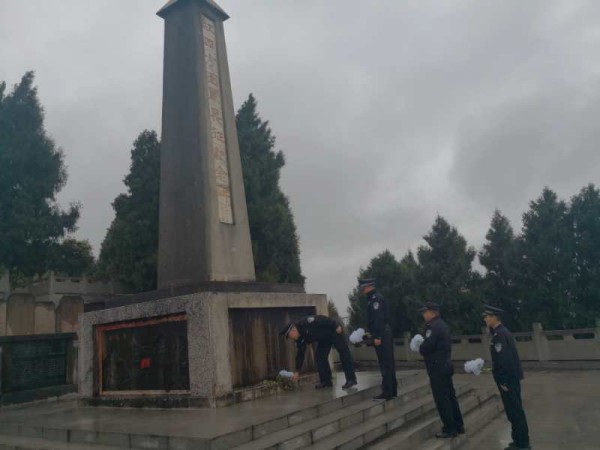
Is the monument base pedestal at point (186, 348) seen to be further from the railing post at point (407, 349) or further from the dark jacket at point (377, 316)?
the railing post at point (407, 349)

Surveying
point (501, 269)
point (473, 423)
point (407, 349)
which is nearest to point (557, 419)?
point (473, 423)

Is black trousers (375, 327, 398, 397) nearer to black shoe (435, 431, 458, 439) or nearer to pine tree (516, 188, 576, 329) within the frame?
black shoe (435, 431, 458, 439)

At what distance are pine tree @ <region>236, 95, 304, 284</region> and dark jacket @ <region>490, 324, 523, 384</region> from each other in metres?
14.6

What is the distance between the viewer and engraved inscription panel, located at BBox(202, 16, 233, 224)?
7.57 m

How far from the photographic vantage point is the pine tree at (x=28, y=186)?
2023cm

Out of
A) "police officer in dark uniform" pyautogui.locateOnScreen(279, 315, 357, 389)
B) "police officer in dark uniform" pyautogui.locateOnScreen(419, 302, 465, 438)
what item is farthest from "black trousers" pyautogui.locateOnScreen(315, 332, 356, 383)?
"police officer in dark uniform" pyautogui.locateOnScreen(419, 302, 465, 438)

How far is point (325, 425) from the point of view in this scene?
4.78 m

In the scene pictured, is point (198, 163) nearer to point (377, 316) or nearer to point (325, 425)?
point (377, 316)

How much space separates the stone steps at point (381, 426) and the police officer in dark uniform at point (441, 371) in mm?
538

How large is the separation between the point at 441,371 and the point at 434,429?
991 mm

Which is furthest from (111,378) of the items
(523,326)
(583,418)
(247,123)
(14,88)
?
(14,88)

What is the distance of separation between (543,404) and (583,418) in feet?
4.91

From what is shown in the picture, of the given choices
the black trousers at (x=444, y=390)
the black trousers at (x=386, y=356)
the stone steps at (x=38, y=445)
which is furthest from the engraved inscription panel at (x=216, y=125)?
the black trousers at (x=444, y=390)

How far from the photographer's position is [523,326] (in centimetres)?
1741
